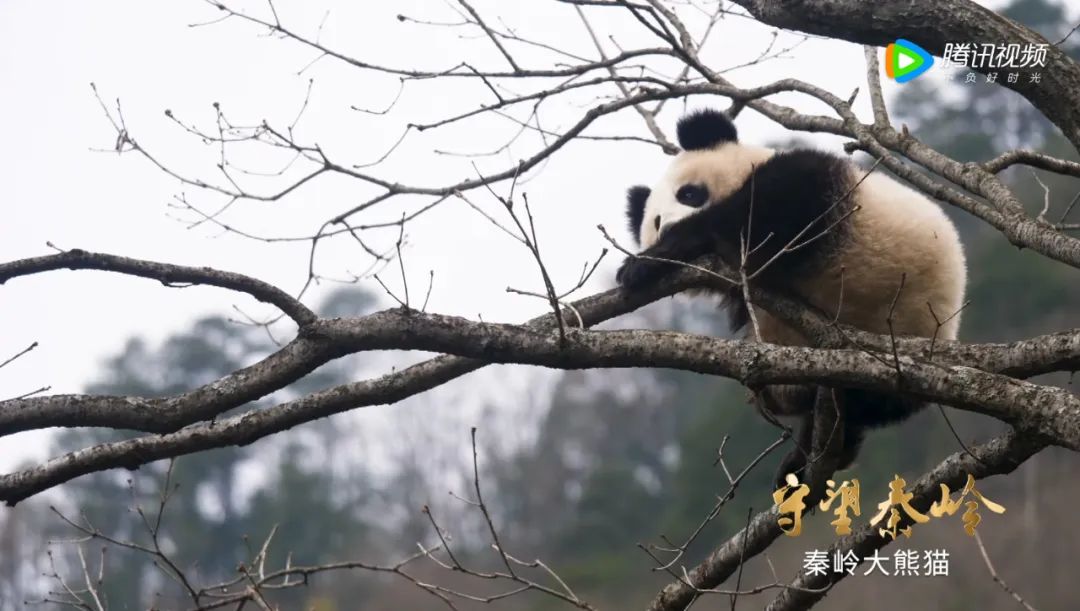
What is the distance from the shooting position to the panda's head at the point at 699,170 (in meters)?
5.41

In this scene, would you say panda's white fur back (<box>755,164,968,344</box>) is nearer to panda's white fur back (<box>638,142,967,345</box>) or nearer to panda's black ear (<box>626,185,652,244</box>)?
panda's white fur back (<box>638,142,967,345</box>)

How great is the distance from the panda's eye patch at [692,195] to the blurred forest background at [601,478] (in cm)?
799

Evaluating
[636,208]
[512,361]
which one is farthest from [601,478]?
[512,361]

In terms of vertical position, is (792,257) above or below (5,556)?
above

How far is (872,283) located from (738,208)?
26.8 inches

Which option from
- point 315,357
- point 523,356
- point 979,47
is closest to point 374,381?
point 315,357

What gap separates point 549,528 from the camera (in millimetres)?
29469

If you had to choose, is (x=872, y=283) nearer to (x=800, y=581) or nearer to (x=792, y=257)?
(x=792, y=257)

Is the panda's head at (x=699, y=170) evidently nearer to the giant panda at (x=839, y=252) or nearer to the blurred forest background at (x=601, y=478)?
the giant panda at (x=839, y=252)

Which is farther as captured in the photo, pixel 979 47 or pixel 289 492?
pixel 289 492

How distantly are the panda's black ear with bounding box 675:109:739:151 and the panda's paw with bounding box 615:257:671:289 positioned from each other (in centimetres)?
159

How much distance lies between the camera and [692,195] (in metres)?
5.45

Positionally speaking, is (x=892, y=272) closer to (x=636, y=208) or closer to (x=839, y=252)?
(x=839, y=252)

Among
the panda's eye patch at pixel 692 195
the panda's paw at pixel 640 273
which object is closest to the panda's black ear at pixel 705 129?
the panda's eye patch at pixel 692 195
